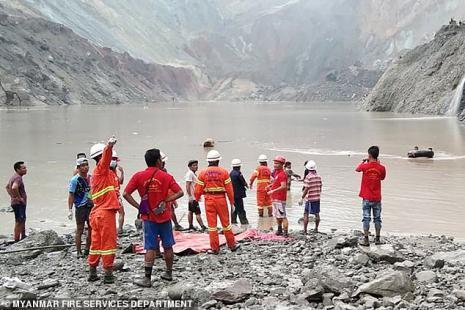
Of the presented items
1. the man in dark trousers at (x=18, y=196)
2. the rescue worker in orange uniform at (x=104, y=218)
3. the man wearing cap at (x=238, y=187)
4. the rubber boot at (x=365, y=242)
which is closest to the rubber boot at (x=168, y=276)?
the rescue worker in orange uniform at (x=104, y=218)

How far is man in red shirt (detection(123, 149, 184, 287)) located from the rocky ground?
1.32ft

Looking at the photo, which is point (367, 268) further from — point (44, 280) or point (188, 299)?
point (44, 280)

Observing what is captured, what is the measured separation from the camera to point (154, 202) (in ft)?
23.0

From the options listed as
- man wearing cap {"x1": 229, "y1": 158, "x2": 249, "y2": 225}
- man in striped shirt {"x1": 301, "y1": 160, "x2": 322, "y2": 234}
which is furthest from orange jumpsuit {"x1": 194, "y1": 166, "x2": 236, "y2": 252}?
man wearing cap {"x1": 229, "y1": 158, "x2": 249, "y2": 225}

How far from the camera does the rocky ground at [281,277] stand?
19.7ft

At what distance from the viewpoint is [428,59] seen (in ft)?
230

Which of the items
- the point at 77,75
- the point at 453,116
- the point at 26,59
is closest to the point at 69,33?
the point at 77,75

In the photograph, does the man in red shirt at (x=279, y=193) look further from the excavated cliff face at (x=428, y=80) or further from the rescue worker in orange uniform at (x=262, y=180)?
the excavated cliff face at (x=428, y=80)

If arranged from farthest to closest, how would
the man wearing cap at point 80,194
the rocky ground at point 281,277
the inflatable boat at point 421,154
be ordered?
the inflatable boat at point 421,154, the man wearing cap at point 80,194, the rocky ground at point 281,277

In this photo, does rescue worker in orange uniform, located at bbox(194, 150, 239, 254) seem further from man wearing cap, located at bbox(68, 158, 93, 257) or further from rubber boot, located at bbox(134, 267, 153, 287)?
rubber boot, located at bbox(134, 267, 153, 287)

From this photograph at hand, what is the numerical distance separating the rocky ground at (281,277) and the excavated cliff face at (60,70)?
83270mm

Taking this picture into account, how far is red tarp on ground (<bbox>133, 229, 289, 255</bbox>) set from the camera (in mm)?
8719

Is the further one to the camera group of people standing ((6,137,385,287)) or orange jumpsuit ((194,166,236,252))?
orange jumpsuit ((194,166,236,252))

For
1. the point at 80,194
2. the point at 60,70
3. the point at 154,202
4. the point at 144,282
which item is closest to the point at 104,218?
the point at 154,202
